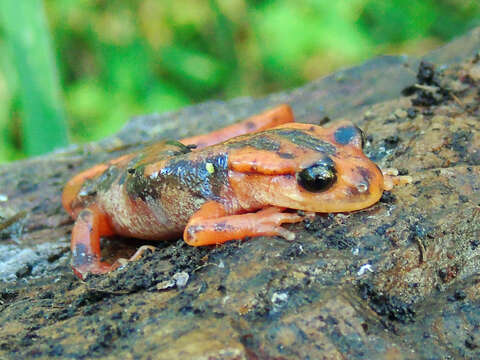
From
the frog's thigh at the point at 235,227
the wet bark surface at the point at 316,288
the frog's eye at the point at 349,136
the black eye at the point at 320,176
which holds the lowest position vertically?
the wet bark surface at the point at 316,288

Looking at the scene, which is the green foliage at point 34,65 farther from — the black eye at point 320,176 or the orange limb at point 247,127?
the black eye at point 320,176

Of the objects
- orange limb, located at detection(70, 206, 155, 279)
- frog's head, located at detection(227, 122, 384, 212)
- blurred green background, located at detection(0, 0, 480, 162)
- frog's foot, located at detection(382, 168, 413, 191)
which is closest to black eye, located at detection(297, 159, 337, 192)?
frog's head, located at detection(227, 122, 384, 212)

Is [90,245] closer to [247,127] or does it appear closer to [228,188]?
[228,188]

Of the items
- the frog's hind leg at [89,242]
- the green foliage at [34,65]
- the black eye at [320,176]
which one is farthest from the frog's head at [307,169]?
the green foliage at [34,65]

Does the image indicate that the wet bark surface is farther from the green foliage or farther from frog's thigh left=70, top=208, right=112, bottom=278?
the green foliage

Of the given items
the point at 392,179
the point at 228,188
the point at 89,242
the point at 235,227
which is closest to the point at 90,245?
the point at 89,242
